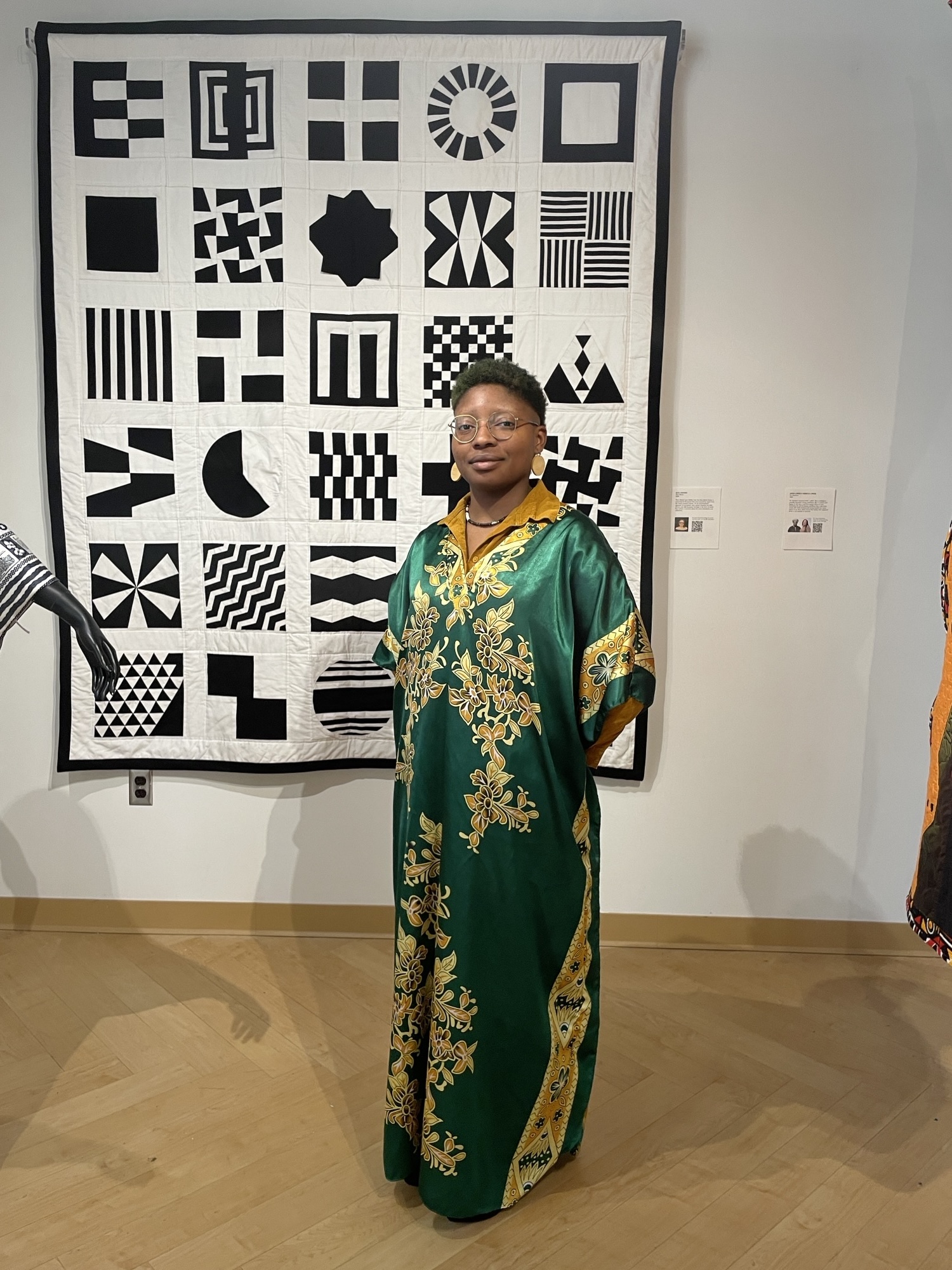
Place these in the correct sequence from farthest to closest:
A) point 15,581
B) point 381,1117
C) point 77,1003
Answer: point 77,1003 < point 381,1117 < point 15,581

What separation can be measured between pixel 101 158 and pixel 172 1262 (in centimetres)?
262

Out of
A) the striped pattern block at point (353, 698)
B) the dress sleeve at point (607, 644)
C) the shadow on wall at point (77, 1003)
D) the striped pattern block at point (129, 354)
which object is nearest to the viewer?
the dress sleeve at point (607, 644)

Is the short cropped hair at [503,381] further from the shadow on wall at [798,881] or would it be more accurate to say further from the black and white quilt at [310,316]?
the shadow on wall at [798,881]

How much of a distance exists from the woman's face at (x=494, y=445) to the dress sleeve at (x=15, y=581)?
864 millimetres

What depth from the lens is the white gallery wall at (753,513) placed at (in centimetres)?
248

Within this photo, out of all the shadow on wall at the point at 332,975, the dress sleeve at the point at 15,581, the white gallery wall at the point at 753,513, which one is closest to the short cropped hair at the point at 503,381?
the dress sleeve at the point at 15,581

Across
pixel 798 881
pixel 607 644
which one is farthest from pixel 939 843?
pixel 798 881

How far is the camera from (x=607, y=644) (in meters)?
1.60

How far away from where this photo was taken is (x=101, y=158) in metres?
2.52

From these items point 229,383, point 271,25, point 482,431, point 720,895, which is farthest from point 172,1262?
point 271,25

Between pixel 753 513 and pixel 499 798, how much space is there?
1.41 metres

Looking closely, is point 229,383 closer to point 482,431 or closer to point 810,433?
point 482,431

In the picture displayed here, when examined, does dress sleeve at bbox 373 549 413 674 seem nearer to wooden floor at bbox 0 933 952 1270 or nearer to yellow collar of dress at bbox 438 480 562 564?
yellow collar of dress at bbox 438 480 562 564

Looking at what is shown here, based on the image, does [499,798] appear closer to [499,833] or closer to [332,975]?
[499,833]
